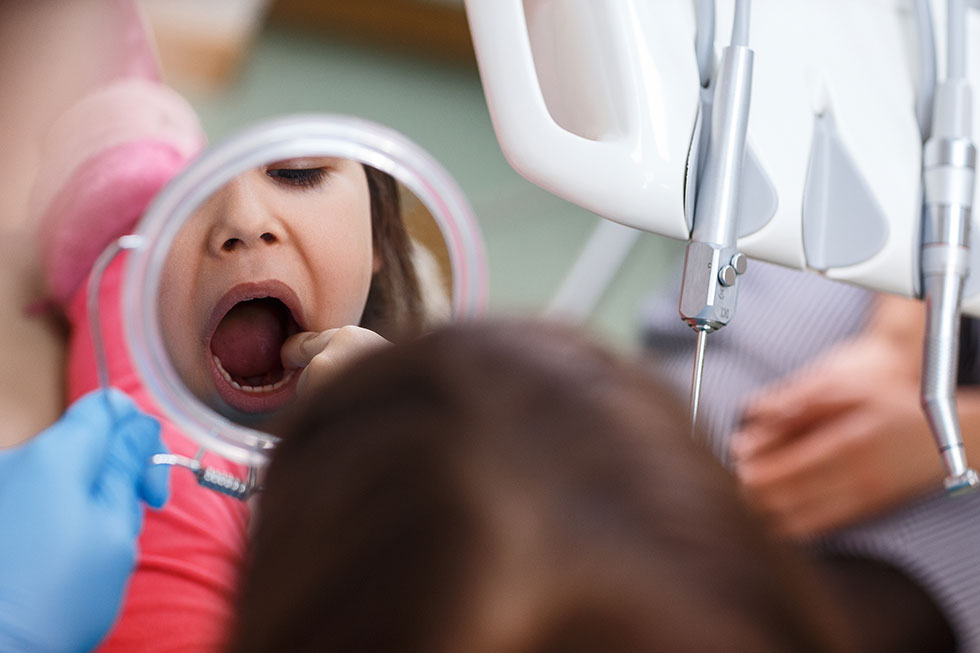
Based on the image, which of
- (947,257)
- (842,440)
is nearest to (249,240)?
(947,257)

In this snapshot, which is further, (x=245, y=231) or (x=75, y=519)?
(x=75, y=519)

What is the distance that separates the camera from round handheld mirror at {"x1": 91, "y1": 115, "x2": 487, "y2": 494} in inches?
18.8

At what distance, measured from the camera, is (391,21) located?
1.61 meters

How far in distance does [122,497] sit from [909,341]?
0.77m

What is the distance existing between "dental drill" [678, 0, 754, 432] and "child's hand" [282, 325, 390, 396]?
0.53 ft

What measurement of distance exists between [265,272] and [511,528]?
0.92ft

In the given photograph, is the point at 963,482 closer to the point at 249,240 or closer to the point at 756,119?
the point at 756,119

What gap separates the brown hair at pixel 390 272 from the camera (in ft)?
1.58

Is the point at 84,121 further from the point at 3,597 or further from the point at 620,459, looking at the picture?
the point at 620,459

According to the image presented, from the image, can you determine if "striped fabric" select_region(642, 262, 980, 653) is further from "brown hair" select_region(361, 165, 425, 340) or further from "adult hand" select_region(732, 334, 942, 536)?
"brown hair" select_region(361, 165, 425, 340)

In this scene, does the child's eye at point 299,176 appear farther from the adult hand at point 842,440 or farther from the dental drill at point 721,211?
the adult hand at point 842,440

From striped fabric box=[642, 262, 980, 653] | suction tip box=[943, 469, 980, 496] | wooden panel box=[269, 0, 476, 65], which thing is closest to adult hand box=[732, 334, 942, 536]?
striped fabric box=[642, 262, 980, 653]

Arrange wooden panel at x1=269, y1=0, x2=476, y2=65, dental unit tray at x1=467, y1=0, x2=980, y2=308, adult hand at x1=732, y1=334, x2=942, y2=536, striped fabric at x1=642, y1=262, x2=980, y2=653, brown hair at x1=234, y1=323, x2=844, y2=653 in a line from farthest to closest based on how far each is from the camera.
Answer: wooden panel at x1=269, y1=0, x2=476, y2=65, striped fabric at x1=642, y1=262, x2=980, y2=653, adult hand at x1=732, y1=334, x2=942, y2=536, dental unit tray at x1=467, y1=0, x2=980, y2=308, brown hair at x1=234, y1=323, x2=844, y2=653

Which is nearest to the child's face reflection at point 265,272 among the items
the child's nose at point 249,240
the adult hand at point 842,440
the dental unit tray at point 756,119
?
the child's nose at point 249,240
